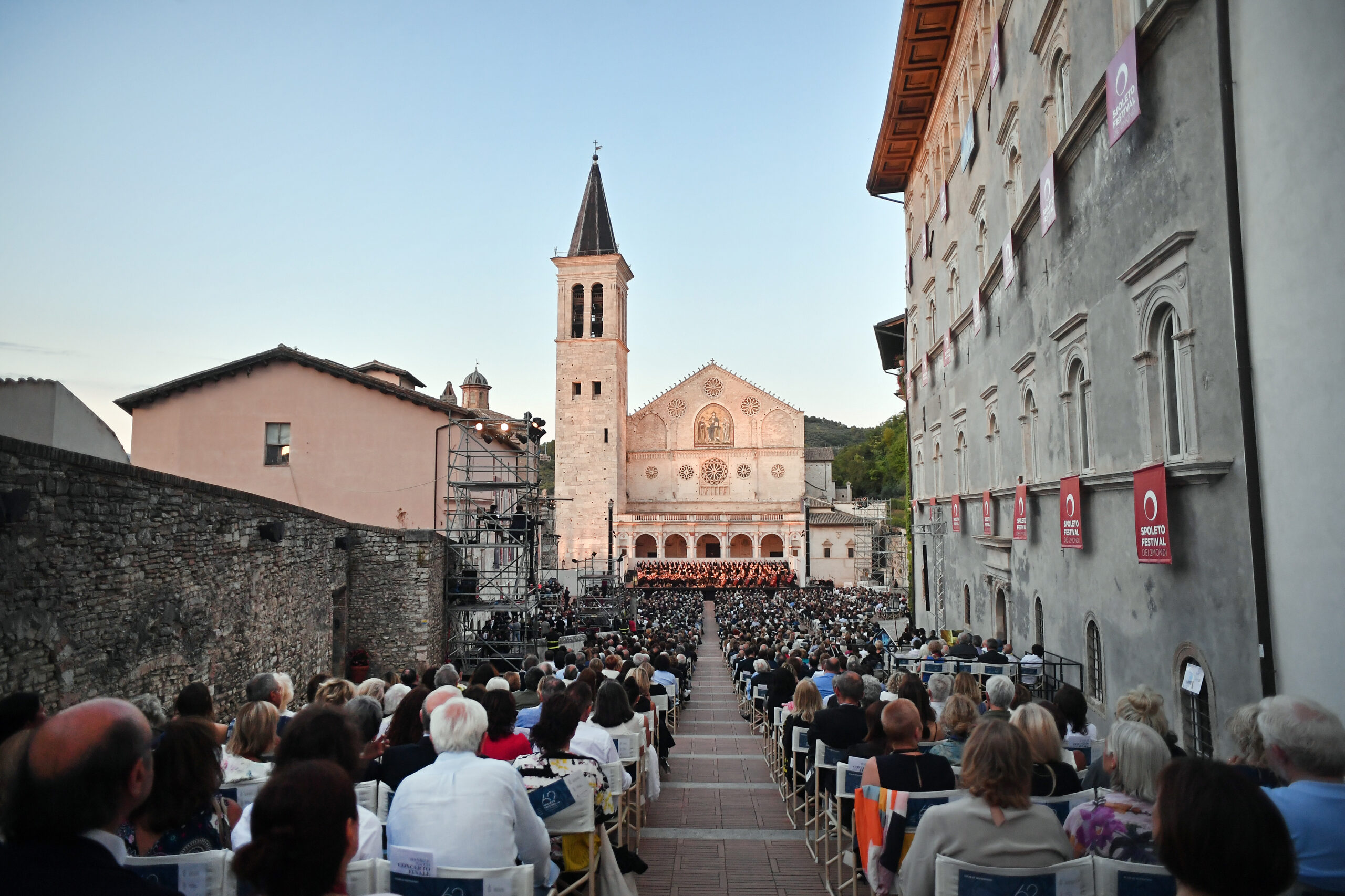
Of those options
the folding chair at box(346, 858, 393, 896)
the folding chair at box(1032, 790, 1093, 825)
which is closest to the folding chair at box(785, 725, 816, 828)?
the folding chair at box(1032, 790, 1093, 825)

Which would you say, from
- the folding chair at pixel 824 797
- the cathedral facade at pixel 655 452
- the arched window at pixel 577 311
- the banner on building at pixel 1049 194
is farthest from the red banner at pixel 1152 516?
the arched window at pixel 577 311

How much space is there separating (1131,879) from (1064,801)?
73 cm

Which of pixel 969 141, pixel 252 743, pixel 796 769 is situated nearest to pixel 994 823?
pixel 252 743

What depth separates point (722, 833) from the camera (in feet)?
20.8

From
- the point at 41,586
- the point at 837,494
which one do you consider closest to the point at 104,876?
the point at 41,586

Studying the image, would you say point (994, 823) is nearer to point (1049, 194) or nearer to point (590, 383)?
point (1049, 194)

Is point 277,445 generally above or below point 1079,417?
above

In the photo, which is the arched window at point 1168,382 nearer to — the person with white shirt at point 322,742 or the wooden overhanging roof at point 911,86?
the person with white shirt at point 322,742

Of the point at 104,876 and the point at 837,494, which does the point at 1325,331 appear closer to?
the point at 104,876

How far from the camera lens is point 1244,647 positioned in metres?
6.30

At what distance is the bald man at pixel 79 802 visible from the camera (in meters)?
1.87

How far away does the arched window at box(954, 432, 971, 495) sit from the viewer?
58.1 ft

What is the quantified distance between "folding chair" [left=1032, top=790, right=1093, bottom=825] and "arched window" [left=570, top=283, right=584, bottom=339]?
5200 cm

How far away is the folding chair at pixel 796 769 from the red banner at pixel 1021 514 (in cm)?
678
